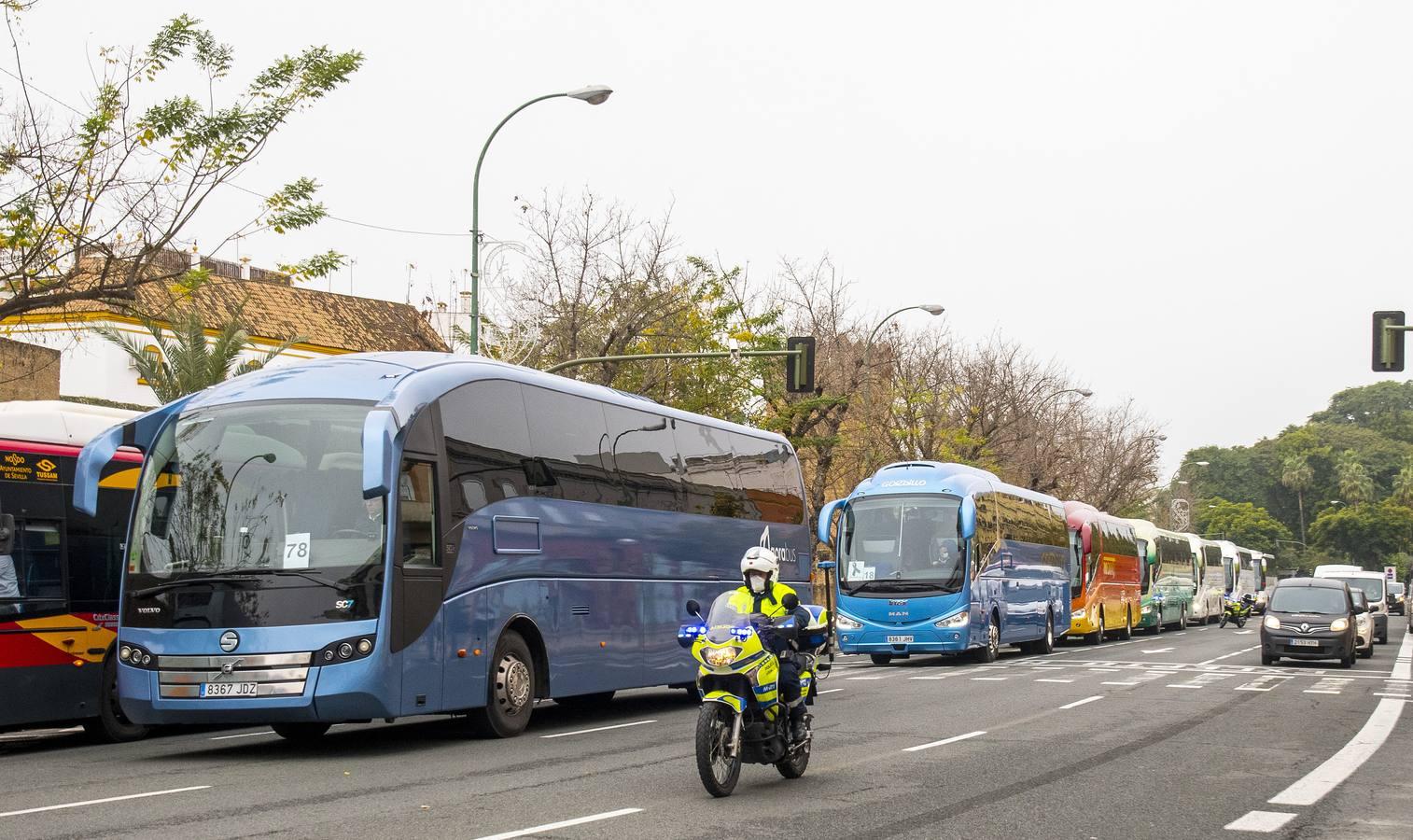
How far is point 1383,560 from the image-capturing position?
12812 cm

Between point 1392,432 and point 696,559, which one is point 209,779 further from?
point 1392,432

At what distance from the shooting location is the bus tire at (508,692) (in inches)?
580

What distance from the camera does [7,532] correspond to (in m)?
14.0

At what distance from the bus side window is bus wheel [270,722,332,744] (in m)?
2.27

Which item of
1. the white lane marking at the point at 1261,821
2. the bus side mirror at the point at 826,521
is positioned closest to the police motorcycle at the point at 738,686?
the white lane marking at the point at 1261,821

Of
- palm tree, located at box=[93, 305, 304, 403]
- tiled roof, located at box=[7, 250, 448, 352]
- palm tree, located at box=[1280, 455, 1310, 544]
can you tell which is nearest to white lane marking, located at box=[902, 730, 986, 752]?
palm tree, located at box=[93, 305, 304, 403]

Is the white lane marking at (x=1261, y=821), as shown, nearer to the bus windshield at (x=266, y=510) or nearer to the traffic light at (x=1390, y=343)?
the bus windshield at (x=266, y=510)

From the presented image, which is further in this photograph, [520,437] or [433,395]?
[520,437]

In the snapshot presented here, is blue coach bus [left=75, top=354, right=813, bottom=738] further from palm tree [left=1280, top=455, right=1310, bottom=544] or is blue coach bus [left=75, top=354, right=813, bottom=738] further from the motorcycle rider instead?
palm tree [left=1280, top=455, right=1310, bottom=544]

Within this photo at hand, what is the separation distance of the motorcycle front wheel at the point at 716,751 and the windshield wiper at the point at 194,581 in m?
4.84

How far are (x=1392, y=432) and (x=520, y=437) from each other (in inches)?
6016

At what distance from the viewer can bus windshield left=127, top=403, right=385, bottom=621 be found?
1301cm

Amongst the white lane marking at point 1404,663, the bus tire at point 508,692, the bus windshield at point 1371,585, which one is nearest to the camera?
the bus tire at point 508,692

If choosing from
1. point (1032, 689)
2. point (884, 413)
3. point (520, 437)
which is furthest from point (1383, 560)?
→ point (520, 437)
